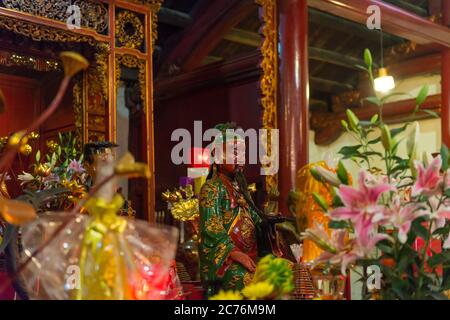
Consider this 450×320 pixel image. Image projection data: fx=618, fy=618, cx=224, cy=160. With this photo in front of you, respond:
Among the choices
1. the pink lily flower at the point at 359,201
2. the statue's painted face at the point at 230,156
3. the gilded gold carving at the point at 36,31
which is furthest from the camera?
the gilded gold carving at the point at 36,31

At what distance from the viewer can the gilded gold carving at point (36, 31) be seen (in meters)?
3.40

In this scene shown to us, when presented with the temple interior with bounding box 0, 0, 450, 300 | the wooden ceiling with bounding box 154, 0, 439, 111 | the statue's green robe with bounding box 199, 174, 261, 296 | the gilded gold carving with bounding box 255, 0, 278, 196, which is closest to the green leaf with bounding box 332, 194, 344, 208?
the temple interior with bounding box 0, 0, 450, 300

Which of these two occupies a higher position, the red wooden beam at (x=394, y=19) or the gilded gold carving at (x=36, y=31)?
the red wooden beam at (x=394, y=19)

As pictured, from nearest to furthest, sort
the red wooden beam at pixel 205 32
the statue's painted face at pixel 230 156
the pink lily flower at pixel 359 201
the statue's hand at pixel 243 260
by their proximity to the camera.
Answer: the pink lily flower at pixel 359 201 < the statue's hand at pixel 243 260 < the statue's painted face at pixel 230 156 < the red wooden beam at pixel 205 32

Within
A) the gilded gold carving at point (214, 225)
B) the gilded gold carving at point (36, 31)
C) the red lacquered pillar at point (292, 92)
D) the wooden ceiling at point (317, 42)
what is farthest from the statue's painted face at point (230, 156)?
the wooden ceiling at point (317, 42)

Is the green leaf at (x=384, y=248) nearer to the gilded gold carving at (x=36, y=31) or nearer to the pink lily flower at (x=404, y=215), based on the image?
the pink lily flower at (x=404, y=215)

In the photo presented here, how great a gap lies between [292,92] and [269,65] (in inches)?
9.6

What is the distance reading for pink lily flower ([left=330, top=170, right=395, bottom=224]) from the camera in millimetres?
1051

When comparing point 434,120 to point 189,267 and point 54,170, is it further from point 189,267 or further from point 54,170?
point 54,170

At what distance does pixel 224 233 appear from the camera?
97.8 inches

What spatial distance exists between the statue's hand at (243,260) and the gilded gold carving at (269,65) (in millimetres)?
1546

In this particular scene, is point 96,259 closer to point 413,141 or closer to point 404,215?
point 404,215

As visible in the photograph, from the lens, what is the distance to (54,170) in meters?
3.22

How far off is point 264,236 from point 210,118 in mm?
2964
